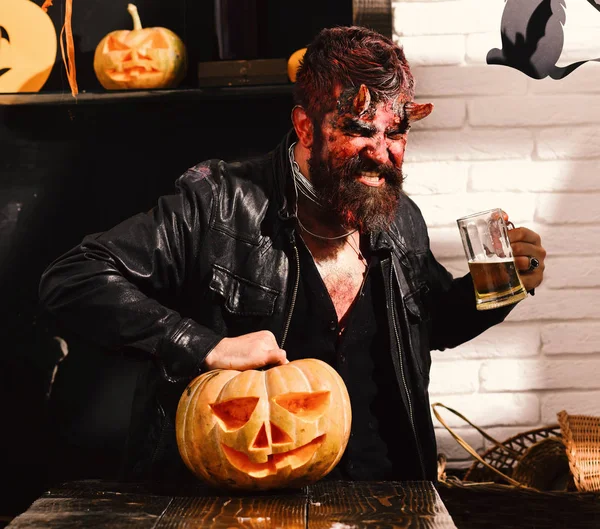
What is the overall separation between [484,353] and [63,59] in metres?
1.72

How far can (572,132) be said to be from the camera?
267 cm

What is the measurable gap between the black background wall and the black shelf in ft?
0.14

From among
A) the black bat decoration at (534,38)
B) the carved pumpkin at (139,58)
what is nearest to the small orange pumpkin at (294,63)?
the carved pumpkin at (139,58)

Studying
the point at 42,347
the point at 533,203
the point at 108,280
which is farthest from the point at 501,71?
the point at 42,347

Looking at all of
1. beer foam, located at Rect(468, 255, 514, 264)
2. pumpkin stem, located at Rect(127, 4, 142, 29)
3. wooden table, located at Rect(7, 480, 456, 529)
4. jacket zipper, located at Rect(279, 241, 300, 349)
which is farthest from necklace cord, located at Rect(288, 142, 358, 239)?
pumpkin stem, located at Rect(127, 4, 142, 29)

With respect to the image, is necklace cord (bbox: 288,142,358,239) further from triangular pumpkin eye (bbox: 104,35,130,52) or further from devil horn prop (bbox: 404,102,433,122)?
triangular pumpkin eye (bbox: 104,35,130,52)

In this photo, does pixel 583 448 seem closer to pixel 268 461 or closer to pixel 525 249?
pixel 525 249

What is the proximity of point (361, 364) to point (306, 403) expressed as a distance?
1.74 ft

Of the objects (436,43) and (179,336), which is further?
(436,43)

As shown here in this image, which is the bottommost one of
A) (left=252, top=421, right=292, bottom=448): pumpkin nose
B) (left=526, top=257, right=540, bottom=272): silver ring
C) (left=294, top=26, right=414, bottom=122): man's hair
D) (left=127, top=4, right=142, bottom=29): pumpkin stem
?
(left=252, top=421, right=292, bottom=448): pumpkin nose

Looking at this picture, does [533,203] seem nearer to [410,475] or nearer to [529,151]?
[529,151]

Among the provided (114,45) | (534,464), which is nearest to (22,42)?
(114,45)

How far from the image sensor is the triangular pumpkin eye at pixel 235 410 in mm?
1606

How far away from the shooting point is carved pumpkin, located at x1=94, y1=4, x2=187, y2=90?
2697mm
